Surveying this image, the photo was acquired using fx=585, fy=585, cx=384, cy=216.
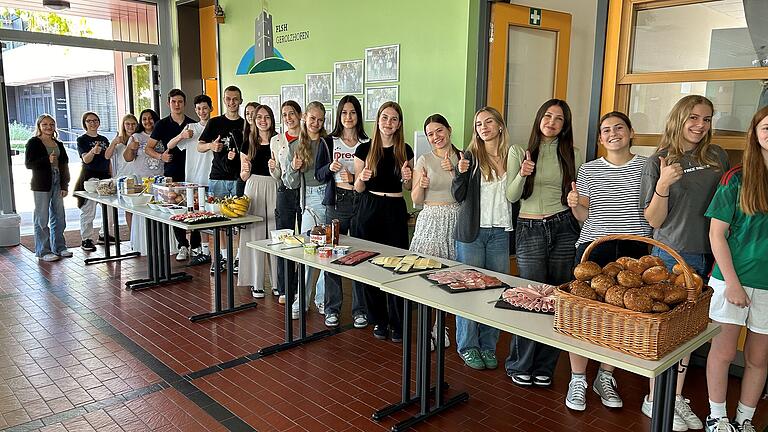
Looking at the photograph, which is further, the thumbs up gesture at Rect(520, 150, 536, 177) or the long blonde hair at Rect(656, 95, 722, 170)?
the thumbs up gesture at Rect(520, 150, 536, 177)

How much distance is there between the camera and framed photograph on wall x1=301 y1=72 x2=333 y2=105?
21.2 ft

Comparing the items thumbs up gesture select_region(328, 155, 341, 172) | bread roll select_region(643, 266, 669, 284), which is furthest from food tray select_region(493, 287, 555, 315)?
thumbs up gesture select_region(328, 155, 341, 172)

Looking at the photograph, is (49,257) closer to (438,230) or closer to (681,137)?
(438,230)

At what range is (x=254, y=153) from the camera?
505 cm

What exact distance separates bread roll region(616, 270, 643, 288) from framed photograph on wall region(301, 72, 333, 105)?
4744mm

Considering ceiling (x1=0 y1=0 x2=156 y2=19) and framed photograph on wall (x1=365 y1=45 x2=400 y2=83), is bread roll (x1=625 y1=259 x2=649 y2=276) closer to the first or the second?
framed photograph on wall (x1=365 y1=45 x2=400 y2=83)

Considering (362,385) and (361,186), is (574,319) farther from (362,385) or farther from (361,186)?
(361,186)

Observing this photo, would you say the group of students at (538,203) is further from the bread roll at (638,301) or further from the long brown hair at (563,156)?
the bread roll at (638,301)

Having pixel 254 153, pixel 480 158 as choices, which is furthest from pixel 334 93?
pixel 480 158

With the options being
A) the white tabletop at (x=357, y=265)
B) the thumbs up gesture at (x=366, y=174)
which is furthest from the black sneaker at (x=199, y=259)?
the thumbs up gesture at (x=366, y=174)

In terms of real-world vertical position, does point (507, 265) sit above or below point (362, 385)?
above

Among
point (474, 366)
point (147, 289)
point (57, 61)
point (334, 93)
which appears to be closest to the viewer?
point (474, 366)

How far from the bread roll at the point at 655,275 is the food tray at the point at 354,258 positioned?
1625 millimetres

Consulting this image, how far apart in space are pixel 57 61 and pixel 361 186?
697cm
